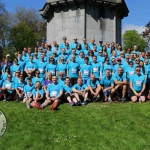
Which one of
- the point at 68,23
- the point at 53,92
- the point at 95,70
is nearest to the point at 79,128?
the point at 53,92

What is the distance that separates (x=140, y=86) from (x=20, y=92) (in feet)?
17.6

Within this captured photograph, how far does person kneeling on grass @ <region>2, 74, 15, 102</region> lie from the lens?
41.0ft

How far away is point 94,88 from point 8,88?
399 cm

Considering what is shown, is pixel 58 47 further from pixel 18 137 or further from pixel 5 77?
pixel 18 137

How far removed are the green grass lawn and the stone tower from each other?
800 centimetres

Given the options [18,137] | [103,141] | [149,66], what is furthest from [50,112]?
[149,66]

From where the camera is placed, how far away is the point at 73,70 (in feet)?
41.6

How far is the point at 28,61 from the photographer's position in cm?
1364

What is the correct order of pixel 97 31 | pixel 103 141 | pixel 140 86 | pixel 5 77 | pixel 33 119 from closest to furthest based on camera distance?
pixel 103 141
pixel 33 119
pixel 140 86
pixel 5 77
pixel 97 31

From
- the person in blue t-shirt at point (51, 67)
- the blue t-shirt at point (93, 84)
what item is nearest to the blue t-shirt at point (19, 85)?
the person in blue t-shirt at point (51, 67)

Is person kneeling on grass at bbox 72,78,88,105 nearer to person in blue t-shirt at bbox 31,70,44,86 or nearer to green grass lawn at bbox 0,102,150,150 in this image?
green grass lawn at bbox 0,102,150,150

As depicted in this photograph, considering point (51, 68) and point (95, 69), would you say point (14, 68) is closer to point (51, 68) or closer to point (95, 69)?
point (51, 68)

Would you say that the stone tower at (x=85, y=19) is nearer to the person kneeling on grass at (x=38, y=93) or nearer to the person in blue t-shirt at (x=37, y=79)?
the person in blue t-shirt at (x=37, y=79)

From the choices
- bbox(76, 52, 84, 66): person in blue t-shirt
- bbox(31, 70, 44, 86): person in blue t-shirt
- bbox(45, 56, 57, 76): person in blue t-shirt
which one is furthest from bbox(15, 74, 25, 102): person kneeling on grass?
bbox(76, 52, 84, 66): person in blue t-shirt
